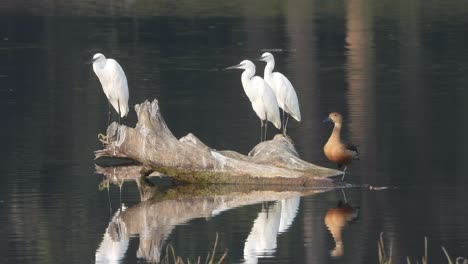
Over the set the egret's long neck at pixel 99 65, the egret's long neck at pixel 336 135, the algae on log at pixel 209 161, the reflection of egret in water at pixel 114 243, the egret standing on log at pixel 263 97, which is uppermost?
the egret's long neck at pixel 99 65

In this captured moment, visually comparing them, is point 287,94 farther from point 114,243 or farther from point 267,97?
point 114,243

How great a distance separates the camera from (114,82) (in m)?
19.0

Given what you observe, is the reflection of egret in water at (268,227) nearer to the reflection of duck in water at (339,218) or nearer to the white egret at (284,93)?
the reflection of duck in water at (339,218)

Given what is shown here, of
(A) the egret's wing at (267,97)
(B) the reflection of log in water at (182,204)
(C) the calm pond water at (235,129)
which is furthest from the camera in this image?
(A) the egret's wing at (267,97)

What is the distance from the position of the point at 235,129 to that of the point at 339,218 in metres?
5.62

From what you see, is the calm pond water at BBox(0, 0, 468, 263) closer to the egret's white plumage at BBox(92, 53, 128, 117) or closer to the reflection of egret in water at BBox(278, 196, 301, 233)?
the reflection of egret in water at BBox(278, 196, 301, 233)

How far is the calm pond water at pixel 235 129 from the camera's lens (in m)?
13.0

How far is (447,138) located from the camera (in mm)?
18734

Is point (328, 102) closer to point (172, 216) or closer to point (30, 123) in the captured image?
point (30, 123)

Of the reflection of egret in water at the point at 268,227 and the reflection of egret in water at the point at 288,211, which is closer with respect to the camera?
the reflection of egret in water at the point at 268,227

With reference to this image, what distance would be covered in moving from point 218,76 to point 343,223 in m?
12.5

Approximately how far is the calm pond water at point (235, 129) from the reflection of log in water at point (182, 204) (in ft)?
0.13

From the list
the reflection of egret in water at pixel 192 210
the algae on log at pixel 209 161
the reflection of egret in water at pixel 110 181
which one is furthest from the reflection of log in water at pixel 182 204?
the reflection of egret in water at pixel 110 181

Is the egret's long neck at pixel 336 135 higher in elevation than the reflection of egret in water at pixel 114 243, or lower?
higher
